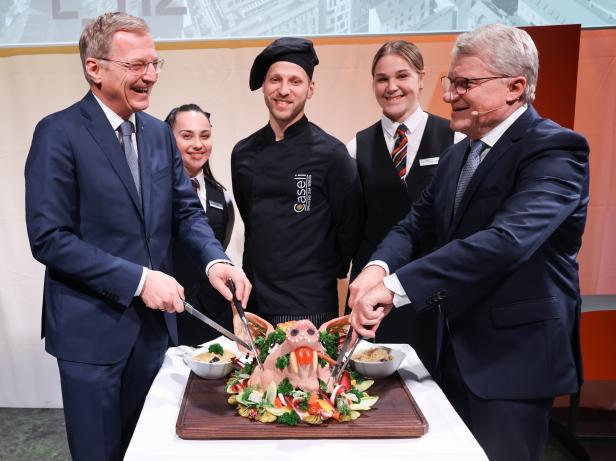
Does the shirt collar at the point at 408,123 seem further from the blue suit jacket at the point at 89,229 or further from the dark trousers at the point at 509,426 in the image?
the dark trousers at the point at 509,426

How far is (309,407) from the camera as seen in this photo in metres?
1.44

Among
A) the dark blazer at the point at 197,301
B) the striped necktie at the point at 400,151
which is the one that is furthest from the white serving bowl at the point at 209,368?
the striped necktie at the point at 400,151

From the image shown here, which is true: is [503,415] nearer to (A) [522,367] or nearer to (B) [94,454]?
(A) [522,367]

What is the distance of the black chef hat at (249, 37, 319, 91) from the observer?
7.84 feet

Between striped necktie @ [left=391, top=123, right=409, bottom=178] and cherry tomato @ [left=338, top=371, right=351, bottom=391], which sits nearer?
cherry tomato @ [left=338, top=371, right=351, bottom=391]

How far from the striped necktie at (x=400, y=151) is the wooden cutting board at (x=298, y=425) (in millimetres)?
1262

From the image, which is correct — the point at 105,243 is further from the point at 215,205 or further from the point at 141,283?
the point at 215,205

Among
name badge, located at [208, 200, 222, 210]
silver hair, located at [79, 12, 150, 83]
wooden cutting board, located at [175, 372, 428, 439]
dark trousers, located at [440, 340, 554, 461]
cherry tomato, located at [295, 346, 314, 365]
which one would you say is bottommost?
dark trousers, located at [440, 340, 554, 461]

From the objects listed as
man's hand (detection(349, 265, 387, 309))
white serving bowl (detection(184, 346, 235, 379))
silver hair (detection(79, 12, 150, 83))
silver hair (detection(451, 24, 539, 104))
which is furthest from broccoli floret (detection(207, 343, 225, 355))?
silver hair (detection(451, 24, 539, 104))

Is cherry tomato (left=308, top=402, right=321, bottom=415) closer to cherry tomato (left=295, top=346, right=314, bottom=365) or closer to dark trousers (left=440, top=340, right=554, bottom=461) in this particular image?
cherry tomato (left=295, top=346, right=314, bottom=365)

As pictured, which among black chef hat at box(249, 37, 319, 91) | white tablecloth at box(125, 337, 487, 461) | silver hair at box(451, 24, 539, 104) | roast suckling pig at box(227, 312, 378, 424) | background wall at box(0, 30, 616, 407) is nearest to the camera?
white tablecloth at box(125, 337, 487, 461)

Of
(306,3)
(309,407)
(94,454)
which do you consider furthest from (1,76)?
(309,407)

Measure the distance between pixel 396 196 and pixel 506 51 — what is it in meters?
0.97

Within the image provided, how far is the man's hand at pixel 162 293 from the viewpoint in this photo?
171cm
